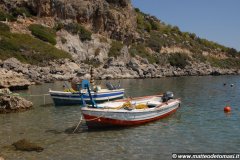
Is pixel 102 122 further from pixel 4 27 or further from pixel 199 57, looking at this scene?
pixel 199 57

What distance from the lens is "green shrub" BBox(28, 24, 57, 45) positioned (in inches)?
2746

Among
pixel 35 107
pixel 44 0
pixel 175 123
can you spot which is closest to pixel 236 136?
pixel 175 123

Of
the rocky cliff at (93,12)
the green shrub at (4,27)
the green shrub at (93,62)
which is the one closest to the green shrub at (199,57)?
the rocky cliff at (93,12)

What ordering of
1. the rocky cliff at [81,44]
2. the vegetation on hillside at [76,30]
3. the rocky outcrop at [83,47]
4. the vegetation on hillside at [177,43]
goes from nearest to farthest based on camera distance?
the rocky cliff at [81,44] → the rocky outcrop at [83,47] → the vegetation on hillside at [76,30] → the vegetation on hillside at [177,43]

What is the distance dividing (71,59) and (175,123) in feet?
152

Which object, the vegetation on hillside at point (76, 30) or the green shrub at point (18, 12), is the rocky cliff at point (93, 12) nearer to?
the green shrub at point (18, 12)

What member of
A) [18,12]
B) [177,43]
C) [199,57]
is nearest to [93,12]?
[18,12]

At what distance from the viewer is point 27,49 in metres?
62.8

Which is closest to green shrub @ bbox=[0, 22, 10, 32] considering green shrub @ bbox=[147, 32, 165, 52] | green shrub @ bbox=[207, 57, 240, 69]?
green shrub @ bbox=[147, 32, 165, 52]

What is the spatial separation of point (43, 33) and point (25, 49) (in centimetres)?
856

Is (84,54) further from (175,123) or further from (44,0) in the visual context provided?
(175,123)

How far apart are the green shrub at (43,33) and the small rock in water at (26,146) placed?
55441 mm

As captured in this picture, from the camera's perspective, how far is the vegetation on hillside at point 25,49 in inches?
2352

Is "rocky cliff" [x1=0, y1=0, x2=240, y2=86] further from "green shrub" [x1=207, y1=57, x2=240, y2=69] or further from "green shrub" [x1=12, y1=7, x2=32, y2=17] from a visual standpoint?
"green shrub" [x1=207, y1=57, x2=240, y2=69]
